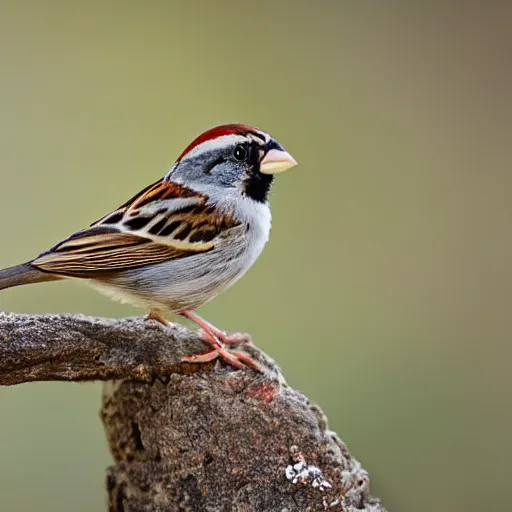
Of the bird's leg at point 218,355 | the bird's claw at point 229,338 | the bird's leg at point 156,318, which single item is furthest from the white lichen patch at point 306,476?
the bird's leg at point 156,318

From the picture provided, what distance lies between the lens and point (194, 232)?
2002 millimetres

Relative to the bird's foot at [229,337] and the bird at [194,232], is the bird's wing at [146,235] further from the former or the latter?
the bird's foot at [229,337]

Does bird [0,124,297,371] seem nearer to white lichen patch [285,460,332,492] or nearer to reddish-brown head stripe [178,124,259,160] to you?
reddish-brown head stripe [178,124,259,160]

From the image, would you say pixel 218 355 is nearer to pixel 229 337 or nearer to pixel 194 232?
pixel 229 337

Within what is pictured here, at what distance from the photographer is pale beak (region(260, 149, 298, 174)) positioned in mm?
1977

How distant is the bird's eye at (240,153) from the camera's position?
6.59 ft

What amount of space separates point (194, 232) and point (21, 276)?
17.0 inches

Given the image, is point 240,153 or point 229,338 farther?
point 229,338

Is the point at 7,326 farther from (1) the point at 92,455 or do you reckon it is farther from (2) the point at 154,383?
(1) the point at 92,455

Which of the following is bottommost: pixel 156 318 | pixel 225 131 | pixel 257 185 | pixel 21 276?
pixel 156 318

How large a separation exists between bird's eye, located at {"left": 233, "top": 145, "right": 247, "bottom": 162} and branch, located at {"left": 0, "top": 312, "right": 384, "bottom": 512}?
50 cm

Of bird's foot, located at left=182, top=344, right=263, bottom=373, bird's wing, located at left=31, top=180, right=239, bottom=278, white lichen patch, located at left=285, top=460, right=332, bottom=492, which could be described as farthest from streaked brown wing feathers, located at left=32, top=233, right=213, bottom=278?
white lichen patch, located at left=285, top=460, right=332, bottom=492

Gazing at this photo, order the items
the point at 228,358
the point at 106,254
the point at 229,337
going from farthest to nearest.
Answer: the point at 229,337 → the point at 228,358 → the point at 106,254

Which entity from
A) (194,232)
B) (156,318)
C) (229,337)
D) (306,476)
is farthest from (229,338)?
(306,476)
